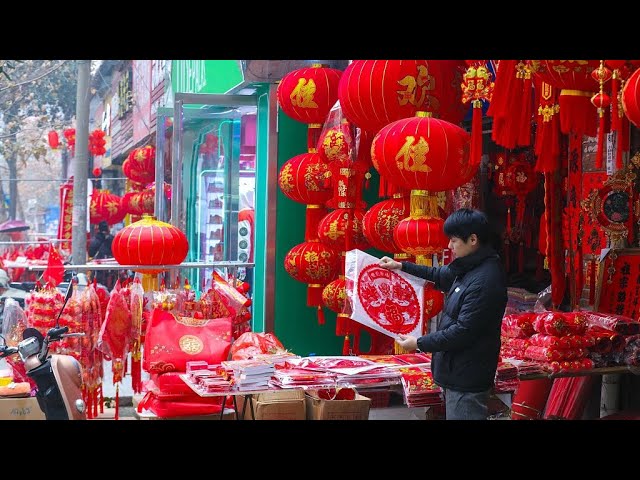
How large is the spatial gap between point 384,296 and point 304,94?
280 cm

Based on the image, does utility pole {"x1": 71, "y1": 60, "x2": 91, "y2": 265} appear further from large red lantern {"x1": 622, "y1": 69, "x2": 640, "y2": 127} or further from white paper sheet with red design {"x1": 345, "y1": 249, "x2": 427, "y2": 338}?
large red lantern {"x1": 622, "y1": 69, "x2": 640, "y2": 127}

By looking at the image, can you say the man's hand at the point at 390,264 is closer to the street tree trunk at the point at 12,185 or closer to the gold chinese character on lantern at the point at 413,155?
the gold chinese character on lantern at the point at 413,155

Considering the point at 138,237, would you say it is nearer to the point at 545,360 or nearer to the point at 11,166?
the point at 545,360

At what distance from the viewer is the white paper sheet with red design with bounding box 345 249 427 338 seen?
6.25m

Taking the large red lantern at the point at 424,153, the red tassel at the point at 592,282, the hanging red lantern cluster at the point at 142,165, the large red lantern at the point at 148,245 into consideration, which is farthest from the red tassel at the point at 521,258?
the hanging red lantern cluster at the point at 142,165

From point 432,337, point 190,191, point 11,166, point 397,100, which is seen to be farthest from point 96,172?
point 432,337

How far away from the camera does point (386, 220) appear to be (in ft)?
24.0

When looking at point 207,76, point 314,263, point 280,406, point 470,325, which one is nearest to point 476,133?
point 470,325

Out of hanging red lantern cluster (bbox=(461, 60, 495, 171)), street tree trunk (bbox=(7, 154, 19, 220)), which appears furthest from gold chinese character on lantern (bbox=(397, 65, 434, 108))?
street tree trunk (bbox=(7, 154, 19, 220))

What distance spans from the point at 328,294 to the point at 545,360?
2.23 m

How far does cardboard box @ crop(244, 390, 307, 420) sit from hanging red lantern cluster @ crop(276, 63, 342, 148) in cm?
287

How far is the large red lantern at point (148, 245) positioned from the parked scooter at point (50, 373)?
1.35 meters

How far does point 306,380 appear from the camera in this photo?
6066mm

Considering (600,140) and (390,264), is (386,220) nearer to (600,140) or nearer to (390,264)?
Answer: (390,264)
